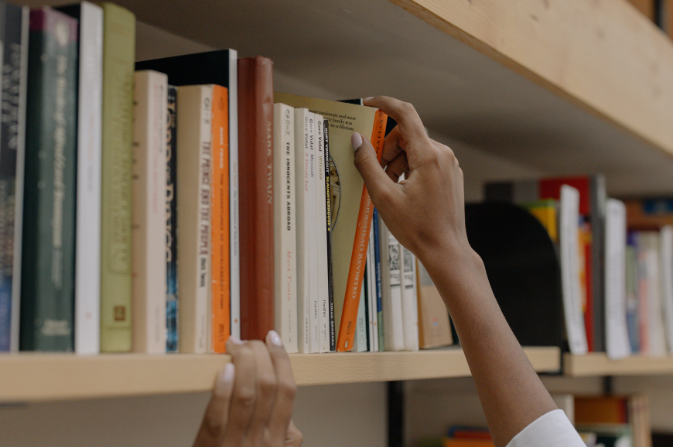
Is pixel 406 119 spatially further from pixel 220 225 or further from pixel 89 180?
pixel 89 180

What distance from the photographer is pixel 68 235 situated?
1.58 ft

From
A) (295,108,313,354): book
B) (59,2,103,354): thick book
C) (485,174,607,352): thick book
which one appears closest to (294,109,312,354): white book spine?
(295,108,313,354): book

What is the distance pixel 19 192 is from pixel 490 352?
1.71ft

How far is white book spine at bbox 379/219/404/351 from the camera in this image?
0.81 metres

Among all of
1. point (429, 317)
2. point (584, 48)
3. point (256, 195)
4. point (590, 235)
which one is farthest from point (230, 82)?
point (590, 235)

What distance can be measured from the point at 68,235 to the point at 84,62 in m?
0.13

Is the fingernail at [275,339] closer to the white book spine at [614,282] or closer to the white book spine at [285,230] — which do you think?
the white book spine at [285,230]

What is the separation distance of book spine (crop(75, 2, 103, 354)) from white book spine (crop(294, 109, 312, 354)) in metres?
0.23

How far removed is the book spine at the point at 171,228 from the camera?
56 centimetres

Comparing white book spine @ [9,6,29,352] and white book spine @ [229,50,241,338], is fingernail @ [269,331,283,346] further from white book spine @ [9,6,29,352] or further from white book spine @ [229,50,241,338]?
white book spine @ [9,6,29,352]

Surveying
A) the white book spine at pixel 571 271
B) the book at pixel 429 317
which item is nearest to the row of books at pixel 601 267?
the white book spine at pixel 571 271

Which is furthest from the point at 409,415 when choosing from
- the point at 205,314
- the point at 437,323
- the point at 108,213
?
the point at 108,213

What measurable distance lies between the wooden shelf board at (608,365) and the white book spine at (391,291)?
49 cm

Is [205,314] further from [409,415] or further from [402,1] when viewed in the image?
[409,415]
